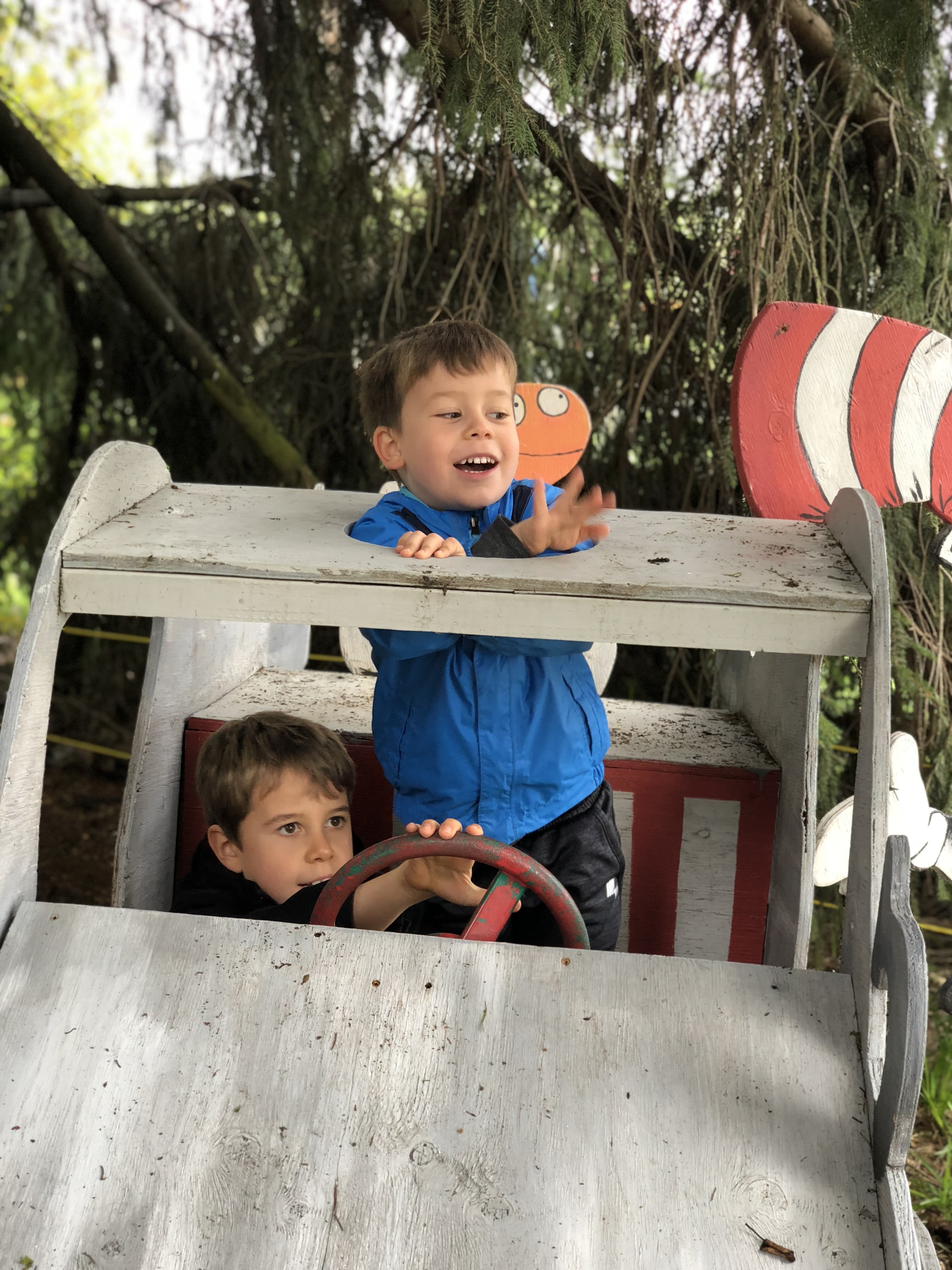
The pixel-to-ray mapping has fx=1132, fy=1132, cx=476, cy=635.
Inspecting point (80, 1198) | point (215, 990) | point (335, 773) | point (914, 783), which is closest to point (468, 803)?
point (335, 773)

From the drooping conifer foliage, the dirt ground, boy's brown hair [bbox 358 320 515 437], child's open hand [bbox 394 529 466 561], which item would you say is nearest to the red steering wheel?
child's open hand [bbox 394 529 466 561]

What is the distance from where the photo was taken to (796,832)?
1959mm

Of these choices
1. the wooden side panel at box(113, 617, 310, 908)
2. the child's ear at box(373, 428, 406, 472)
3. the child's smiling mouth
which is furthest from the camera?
the wooden side panel at box(113, 617, 310, 908)

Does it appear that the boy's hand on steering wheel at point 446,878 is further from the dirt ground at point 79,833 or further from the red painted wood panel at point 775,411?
the dirt ground at point 79,833

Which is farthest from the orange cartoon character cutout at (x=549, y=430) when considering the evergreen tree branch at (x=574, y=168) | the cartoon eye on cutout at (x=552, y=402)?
the evergreen tree branch at (x=574, y=168)

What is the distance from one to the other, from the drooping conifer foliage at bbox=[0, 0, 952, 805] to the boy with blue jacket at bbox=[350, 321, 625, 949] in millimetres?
649

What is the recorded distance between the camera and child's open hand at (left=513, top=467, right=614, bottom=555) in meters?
1.56

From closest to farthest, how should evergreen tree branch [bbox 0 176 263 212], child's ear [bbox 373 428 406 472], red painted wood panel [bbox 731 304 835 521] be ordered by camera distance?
child's ear [bbox 373 428 406 472], red painted wood panel [bbox 731 304 835 521], evergreen tree branch [bbox 0 176 263 212]

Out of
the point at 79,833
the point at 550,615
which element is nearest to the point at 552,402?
the point at 550,615

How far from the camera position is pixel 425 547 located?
1.56 metres

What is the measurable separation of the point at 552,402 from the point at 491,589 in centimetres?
126

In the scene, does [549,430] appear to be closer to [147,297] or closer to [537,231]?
[537,231]

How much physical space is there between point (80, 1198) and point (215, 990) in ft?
0.89

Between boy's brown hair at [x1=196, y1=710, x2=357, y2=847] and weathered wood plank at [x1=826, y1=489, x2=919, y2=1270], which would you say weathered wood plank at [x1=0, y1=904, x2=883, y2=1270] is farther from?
boy's brown hair at [x1=196, y1=710, x2=357, y2=847]
